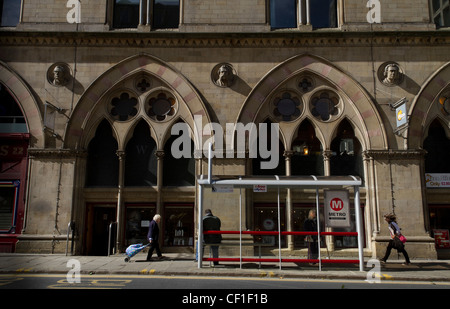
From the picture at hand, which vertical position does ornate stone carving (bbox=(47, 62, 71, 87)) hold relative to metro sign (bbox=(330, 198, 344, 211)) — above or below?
above

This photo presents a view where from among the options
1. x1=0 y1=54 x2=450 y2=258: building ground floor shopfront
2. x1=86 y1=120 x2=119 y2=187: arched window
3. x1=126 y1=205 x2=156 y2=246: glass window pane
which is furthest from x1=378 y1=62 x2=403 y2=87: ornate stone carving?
x1=86 y1=120 x2=119 y2=187: arched window

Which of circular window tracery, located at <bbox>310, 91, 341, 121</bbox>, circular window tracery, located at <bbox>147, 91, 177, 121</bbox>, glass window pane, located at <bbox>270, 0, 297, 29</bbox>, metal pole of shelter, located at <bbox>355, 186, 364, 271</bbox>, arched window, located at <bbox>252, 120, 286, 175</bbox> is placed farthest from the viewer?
glass window pane, located at <bbox>270, 0, 297, 29</bbox>

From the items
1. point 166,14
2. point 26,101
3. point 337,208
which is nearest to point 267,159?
point 337,208

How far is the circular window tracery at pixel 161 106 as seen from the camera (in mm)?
17219

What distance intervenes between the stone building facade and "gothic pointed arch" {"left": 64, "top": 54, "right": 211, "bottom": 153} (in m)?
0.05

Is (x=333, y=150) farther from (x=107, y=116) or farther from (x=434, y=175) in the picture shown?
(x=107, y=116)

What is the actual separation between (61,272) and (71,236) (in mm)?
4541

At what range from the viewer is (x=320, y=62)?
669 inches

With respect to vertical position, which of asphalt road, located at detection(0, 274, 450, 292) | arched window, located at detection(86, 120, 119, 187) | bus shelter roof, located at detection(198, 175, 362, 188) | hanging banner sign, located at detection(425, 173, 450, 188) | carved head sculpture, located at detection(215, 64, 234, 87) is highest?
carved head sculpture, located at detection(215, 64, 234, 87)

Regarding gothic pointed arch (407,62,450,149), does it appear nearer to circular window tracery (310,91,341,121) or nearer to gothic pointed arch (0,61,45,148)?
circular window tracery (310,91,341,121)

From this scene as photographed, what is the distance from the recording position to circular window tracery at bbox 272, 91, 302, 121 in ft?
56.2

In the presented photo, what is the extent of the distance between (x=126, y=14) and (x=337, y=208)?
41.6ft

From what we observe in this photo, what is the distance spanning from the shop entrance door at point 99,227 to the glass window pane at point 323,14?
12.3 metres

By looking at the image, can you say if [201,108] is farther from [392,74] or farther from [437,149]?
[437,149]
